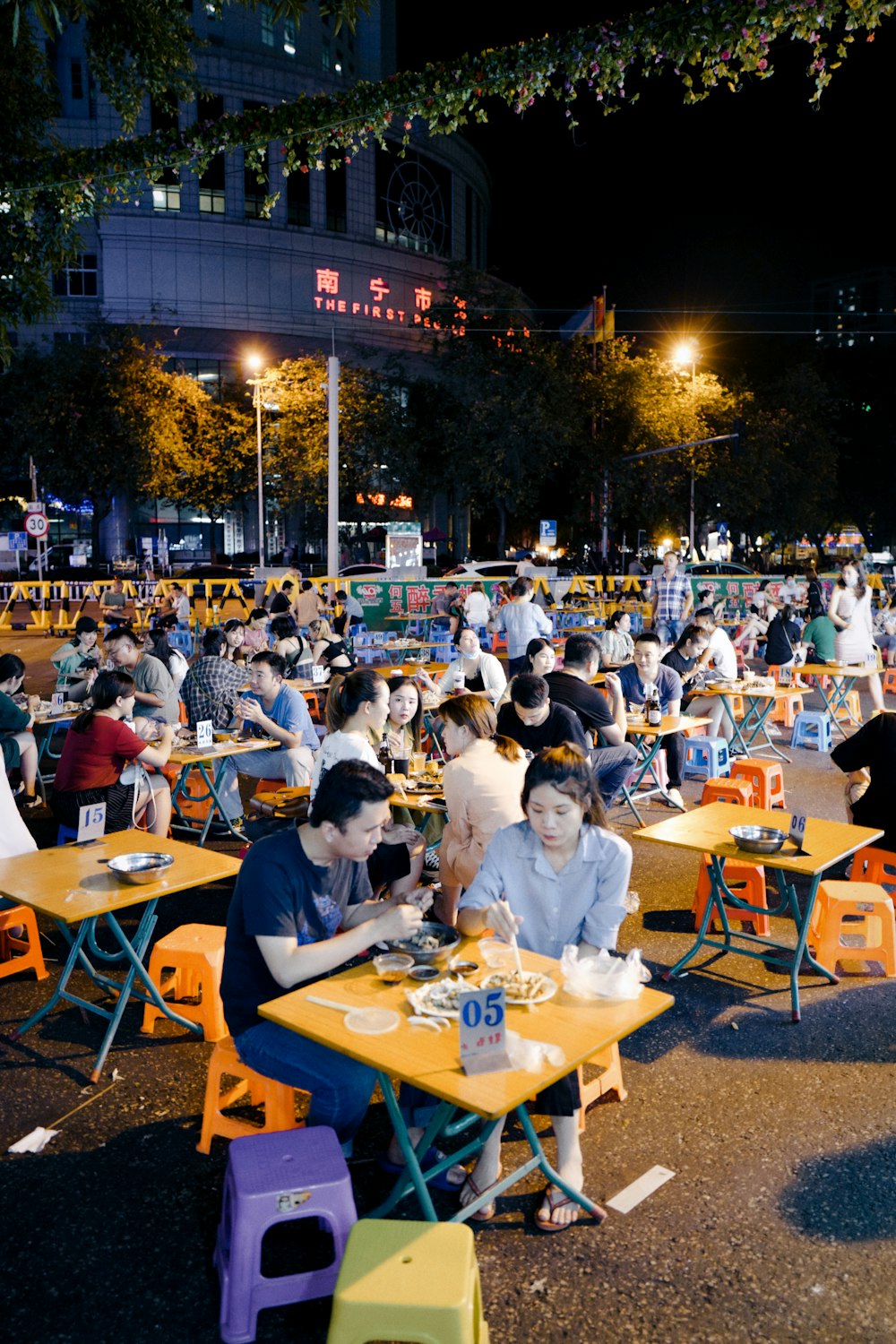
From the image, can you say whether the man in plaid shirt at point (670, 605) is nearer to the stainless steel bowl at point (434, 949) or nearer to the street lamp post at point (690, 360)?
the stainless steel bowl at point (434, 949)

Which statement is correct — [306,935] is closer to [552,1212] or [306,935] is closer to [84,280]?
[552,1212]

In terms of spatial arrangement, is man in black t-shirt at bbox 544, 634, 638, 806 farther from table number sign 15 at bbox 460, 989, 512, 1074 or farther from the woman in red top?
table number sign 15 at bbox 460, 989, 512, 1074

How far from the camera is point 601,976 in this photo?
3.64 metres

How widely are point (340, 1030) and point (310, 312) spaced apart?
56.2 m

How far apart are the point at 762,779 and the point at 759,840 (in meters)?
3.82

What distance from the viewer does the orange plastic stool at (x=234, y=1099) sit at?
3.97m

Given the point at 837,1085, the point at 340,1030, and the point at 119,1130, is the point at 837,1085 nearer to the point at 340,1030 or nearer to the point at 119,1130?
the point at 340,1030

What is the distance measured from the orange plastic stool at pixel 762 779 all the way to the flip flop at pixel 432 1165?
533 centimetres

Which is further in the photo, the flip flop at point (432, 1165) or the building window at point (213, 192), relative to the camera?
the building window at point (213, 192)

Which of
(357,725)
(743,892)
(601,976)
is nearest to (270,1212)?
(601,976)

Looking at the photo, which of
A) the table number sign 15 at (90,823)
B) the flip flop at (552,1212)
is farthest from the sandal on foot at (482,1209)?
the table number sign 15 at (90,823)

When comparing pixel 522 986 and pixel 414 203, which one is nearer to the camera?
pixel 522 986

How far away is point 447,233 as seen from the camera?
206 feet

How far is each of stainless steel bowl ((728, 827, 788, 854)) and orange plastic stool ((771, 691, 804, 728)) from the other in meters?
8.23
